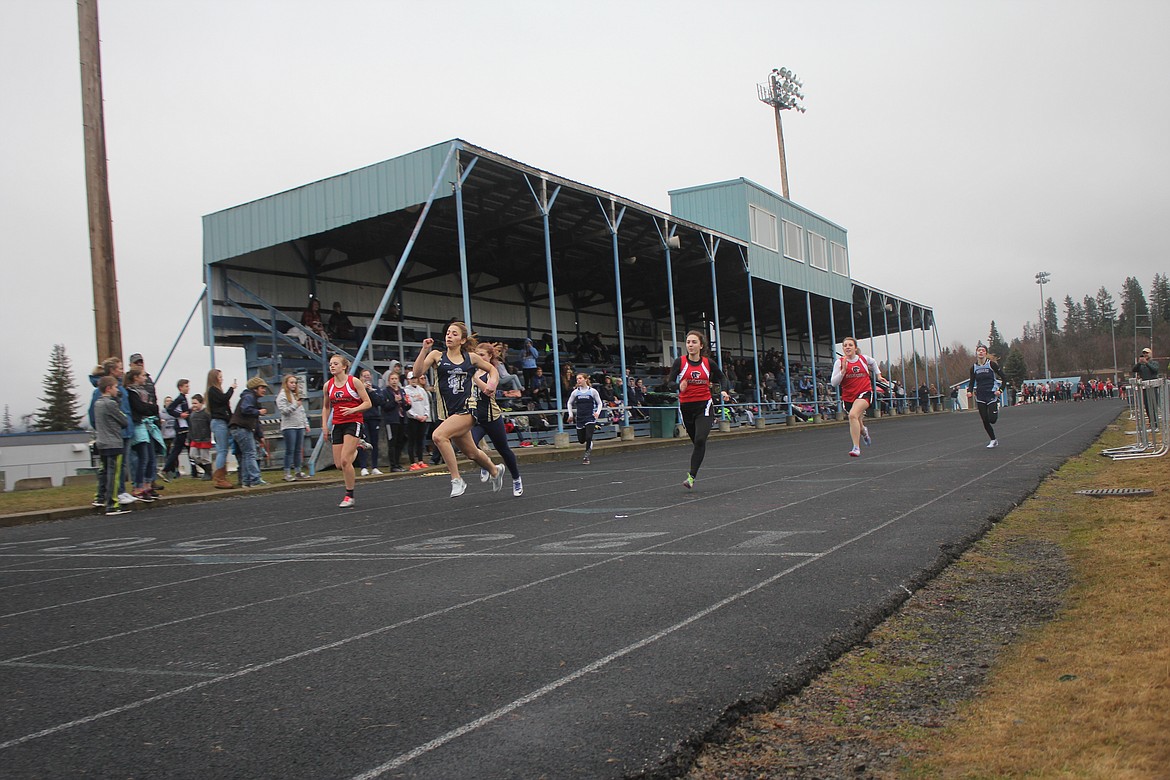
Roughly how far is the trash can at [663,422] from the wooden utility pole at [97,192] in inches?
628

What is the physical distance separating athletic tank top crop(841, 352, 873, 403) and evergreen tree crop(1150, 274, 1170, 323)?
157 meters

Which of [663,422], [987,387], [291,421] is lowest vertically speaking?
[663,422]

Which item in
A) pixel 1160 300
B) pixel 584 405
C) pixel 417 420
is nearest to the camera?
pixel 417 420

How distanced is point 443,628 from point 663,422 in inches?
894

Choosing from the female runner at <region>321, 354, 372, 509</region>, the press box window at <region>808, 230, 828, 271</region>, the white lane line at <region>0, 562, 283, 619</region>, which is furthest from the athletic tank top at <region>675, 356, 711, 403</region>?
the press box window at <region>808, 230, 828, 271</region>

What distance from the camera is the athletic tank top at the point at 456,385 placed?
10.3 m

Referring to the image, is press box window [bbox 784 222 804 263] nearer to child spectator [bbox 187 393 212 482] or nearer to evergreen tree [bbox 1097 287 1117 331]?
child spectator [bbox 187 393 212 482]

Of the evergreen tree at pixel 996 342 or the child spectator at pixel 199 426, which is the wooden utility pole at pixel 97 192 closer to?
the child spectator at pixel 199 426

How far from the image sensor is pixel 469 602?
17.2ft

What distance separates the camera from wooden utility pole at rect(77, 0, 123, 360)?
46.3 feet

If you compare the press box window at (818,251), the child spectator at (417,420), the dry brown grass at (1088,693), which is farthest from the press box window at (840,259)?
the dry brown grass at (1088,693)

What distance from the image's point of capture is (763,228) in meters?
36.2

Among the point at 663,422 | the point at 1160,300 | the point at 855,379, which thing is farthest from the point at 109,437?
the point at 1160,300

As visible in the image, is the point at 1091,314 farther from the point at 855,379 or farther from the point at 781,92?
the point at 855,379
